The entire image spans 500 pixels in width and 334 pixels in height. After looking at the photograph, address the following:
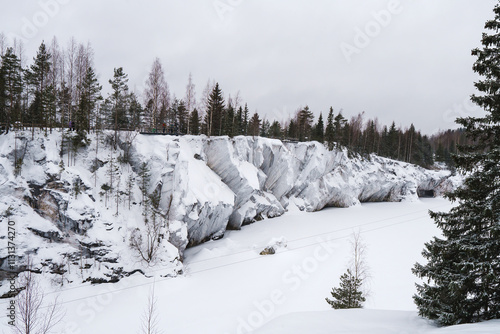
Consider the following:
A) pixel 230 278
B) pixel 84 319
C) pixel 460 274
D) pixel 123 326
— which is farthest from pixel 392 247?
pixel 84 319

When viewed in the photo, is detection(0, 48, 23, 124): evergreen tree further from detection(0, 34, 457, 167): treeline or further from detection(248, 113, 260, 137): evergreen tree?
detection(248, 113, 260, 137): evergreen tree

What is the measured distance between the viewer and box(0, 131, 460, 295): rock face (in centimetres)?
1434

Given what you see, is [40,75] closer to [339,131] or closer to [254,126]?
[254,126]

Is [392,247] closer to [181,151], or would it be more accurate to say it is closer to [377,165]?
[181,151]

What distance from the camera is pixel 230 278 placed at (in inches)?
605

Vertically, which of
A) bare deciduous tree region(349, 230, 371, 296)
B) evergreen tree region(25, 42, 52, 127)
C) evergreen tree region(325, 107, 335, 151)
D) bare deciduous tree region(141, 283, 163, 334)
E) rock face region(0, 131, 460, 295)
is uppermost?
evergreen tree region(25, 42, 52, 127)

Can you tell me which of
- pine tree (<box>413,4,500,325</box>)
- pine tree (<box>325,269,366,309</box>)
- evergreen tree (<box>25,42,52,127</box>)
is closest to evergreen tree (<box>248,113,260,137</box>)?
evergreen tree (<box>25,42,52,127</box>)

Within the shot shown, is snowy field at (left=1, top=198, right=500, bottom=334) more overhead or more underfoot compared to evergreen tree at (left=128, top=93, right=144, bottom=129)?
more underfoot

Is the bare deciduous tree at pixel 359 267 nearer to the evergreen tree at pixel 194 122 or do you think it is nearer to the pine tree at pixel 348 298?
the pine tree at pixel 348 298

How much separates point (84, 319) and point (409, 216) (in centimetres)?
3694

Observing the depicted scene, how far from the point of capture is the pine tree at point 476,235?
540 centimetres

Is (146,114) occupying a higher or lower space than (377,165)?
higher

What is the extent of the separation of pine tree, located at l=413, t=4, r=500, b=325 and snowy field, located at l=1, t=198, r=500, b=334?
36.7 inches

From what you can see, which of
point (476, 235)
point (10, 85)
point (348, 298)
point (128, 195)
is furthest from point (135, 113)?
point (476, 235)
